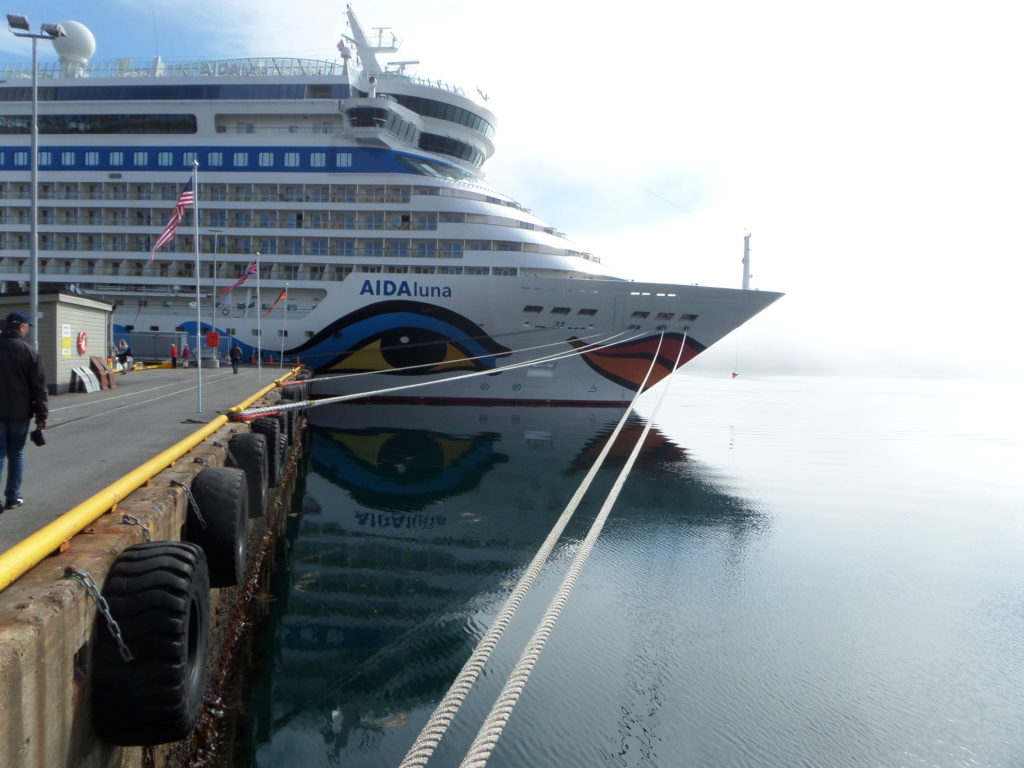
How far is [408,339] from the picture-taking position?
26.2 metres

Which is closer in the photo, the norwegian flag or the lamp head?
the lamp head

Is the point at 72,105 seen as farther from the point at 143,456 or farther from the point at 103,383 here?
the point at 143,456

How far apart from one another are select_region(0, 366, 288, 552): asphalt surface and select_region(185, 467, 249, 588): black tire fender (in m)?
0.93

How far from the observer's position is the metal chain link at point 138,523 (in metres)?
4.76

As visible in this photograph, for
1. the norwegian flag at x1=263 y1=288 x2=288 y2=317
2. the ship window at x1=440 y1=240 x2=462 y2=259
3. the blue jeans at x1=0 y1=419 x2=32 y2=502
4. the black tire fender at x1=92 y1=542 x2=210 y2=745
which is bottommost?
the black tire fender at x1=92 y1=542 x2=210 y2=745

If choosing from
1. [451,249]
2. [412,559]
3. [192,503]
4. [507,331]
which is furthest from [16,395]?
[451,249]

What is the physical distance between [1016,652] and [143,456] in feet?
33.9

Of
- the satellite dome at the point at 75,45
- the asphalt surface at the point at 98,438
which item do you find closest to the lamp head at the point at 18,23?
the asphalt surface at the point at 98,438

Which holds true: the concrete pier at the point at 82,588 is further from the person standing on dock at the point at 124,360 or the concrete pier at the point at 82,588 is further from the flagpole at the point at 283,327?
the flagpole at the point at 283,327

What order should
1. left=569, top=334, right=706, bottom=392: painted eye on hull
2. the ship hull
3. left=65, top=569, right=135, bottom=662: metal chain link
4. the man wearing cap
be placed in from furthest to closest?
left=569, top=334, right=706, bottom=392: painted eye on hull → the ship hull → the man wearing cap → left=65, top=569, right=135, bottom=662: metal chain link

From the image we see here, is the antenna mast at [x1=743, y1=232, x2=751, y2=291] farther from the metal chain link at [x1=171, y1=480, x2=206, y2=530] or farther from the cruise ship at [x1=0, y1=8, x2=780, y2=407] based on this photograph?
the metal chain link at [x1=171, y1=480, x2=206, y2=530]

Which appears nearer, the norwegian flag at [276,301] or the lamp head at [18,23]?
the lamp head at [18,23]

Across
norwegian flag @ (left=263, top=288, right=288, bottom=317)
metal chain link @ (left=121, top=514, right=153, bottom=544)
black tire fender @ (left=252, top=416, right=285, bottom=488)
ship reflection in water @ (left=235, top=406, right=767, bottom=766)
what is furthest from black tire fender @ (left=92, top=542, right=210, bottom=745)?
norwegian flag @ (left=263, top=288, right=288, bottom=317)

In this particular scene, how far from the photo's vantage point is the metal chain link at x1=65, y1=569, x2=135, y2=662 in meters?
3.76
